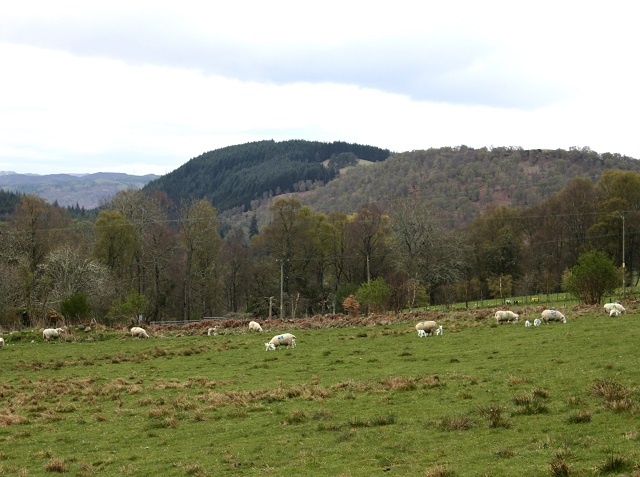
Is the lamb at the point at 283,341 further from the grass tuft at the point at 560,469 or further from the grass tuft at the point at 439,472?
the grass tuft at the point at 560,469

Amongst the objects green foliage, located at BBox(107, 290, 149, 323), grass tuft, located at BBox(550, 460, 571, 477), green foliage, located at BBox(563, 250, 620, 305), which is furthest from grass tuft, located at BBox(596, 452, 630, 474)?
green foliage, located at BBox(107, 290, 149, 323)

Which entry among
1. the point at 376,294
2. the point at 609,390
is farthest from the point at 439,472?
the point at 376,294

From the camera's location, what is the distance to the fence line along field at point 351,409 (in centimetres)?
1219

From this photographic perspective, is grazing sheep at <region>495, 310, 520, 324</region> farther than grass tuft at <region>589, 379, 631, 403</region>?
Yes

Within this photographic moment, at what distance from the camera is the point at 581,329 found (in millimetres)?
29234

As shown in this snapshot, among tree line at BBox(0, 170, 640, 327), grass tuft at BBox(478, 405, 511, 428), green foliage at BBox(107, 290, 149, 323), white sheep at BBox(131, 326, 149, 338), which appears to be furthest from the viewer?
tree line at BBox(0, 170, 640, 327)

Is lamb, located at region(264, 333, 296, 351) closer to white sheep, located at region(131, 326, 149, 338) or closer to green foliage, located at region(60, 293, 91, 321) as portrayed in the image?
white sheep, located at region(131, 326, 149, 338)

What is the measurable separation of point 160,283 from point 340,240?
25097 mm

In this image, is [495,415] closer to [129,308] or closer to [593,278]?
[593,278]

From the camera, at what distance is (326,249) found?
87.8 meters

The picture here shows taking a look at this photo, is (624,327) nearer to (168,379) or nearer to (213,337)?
(168,379)

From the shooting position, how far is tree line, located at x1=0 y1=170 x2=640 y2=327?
78.2m

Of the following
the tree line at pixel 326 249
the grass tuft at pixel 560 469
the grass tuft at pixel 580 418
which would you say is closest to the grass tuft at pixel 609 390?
the grass tuft at pixel 580 418

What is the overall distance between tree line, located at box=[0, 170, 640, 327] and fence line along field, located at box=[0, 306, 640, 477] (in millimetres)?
43522
